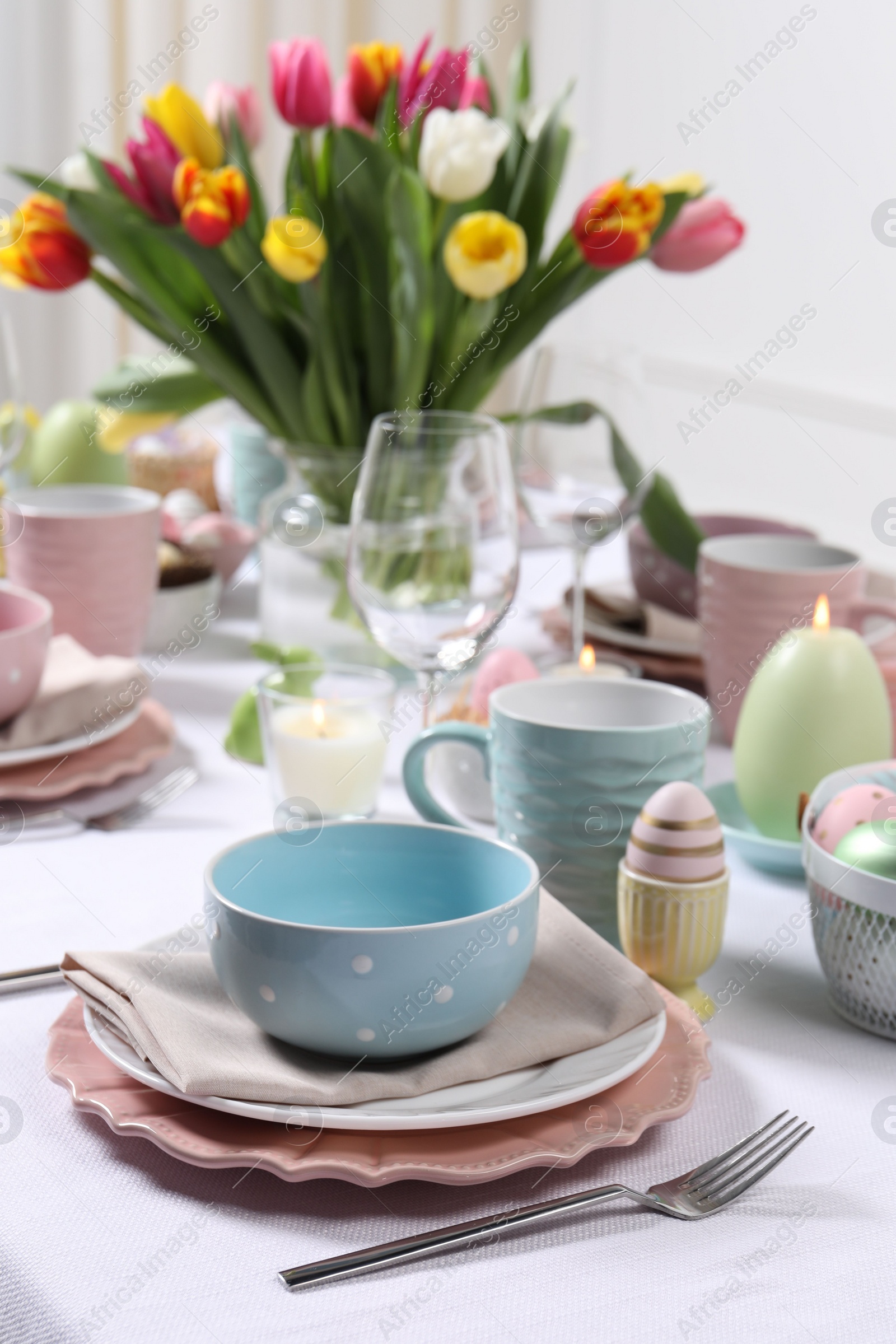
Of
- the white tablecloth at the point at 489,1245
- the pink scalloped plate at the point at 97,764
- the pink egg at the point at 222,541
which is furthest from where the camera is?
the pink egg at the point at 222,541

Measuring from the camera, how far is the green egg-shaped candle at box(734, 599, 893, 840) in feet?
2.13

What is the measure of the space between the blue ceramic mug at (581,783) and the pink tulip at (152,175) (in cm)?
48

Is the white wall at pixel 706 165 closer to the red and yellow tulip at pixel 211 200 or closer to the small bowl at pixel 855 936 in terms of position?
the red and yellow tulip at pixel 211 200

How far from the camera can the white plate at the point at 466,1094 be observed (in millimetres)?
401

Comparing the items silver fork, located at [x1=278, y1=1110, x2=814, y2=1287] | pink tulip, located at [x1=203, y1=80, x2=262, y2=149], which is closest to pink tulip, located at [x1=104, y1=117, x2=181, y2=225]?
pink tulip, located at [x1=203, y1=80, x2=262, y2=149]

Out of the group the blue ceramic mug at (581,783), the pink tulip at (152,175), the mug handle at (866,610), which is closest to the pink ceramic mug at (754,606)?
the mug handle at (866,610)

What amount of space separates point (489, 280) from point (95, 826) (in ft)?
1.42

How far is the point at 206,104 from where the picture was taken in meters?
1.05

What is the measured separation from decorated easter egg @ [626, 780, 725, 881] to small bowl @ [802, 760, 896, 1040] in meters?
0.04

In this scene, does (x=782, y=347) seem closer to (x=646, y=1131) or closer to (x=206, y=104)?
(x=206, y=104)

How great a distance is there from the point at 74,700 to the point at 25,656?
4 cm

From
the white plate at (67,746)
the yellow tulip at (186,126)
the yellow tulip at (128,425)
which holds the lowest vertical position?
the white plate at (67,746)

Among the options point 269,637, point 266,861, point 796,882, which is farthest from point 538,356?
point 266,861

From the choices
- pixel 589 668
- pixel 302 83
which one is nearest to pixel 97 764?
pixel 589 668
